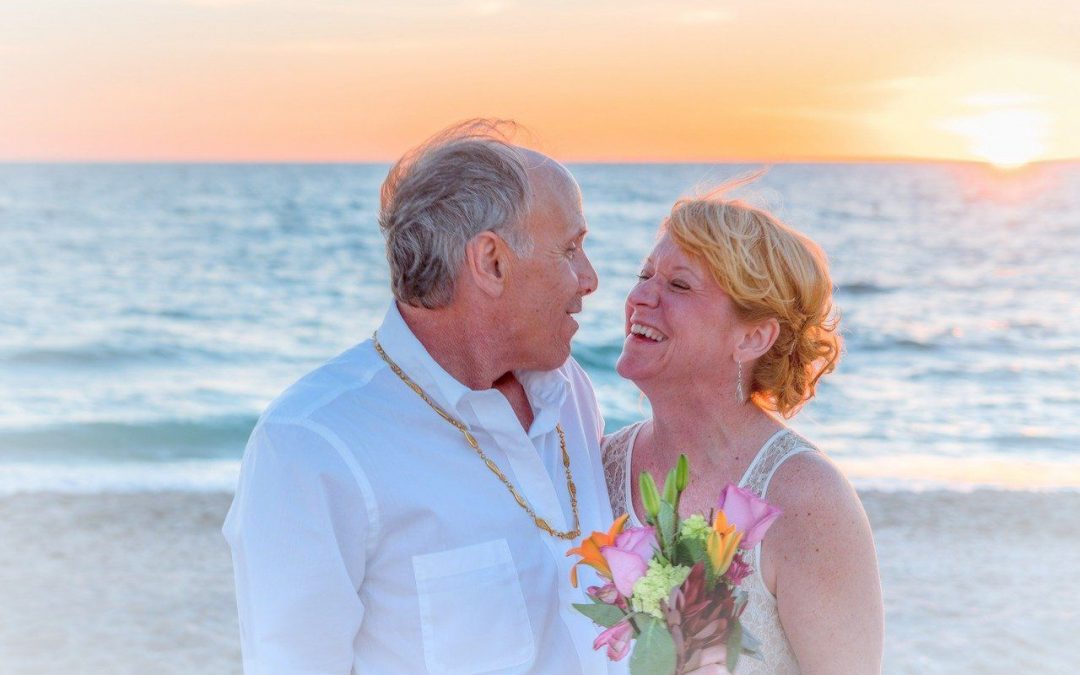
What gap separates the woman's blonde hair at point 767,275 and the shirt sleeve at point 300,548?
1229 millimetres

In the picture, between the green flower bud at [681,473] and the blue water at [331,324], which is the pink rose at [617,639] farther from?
the blue water at [331,324]

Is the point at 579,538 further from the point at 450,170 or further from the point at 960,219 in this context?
the point at 960,219

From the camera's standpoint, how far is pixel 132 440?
563 inches

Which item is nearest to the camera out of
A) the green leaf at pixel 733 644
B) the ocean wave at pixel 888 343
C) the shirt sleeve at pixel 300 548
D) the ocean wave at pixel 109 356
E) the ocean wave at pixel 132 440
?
the green leaf at pixel 733 644

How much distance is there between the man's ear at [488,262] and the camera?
2916 mm

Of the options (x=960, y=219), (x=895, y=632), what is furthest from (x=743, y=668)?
(x=960, y=219)

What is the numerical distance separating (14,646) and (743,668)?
587 centimetres

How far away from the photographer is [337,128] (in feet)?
124

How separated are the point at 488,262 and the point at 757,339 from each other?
942 mm

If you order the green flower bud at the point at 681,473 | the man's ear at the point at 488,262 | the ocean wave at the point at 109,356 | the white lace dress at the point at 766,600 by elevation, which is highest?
the man's ear at the point at 488,262

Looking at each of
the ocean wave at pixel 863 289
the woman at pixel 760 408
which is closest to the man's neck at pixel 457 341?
the woman at pixel 760 408

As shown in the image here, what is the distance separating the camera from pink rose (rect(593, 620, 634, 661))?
248 centimetres

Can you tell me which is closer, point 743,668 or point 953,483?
point 743,668

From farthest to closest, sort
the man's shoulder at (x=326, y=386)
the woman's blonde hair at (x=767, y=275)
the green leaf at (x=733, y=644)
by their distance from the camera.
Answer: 1. the woman's blonde hair at (x=767, y=275)
2. the man's shoulder at (x=326, y=386)
3. the green leaf at (x=733, y=644)
